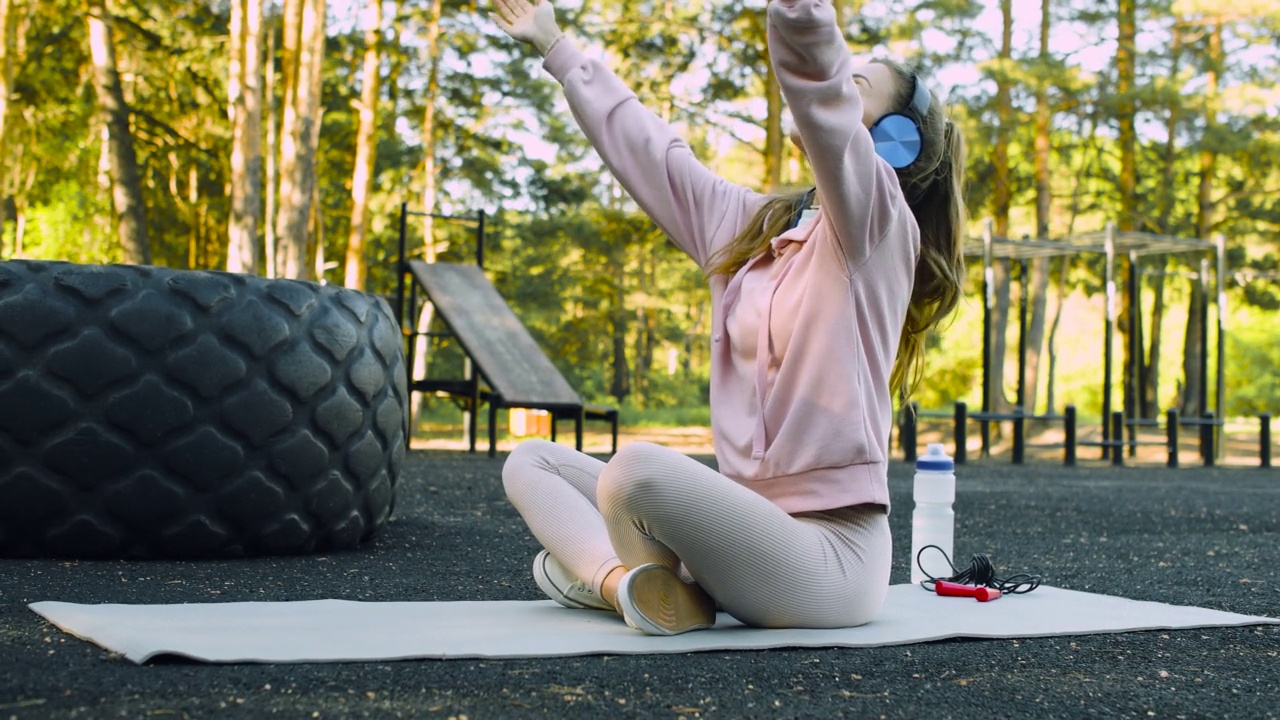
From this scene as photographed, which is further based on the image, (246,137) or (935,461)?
(246,137)

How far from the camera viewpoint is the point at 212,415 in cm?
332

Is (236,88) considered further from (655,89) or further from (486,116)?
(486,116)

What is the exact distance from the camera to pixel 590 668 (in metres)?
2.15

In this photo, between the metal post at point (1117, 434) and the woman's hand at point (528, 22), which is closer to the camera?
the woman's hand at point (528, 22)

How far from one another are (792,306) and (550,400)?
7.51 metres

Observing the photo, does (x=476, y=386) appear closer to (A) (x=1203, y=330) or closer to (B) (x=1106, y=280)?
(B) (x=1106, y=280)

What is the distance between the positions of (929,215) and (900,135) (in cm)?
21

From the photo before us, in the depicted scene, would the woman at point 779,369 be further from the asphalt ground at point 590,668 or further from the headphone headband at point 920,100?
the asphalt ground at point 590,668

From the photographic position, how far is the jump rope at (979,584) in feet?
10.6

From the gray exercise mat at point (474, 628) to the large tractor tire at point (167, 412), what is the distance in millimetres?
752

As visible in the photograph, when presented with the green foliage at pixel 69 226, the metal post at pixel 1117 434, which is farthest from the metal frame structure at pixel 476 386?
the green foliage at pixel 69 226

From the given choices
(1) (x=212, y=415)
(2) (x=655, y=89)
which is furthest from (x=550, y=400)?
(2) (x=655, y=89)

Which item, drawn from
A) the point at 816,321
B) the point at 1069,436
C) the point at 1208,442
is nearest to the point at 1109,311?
the point at 1069,436

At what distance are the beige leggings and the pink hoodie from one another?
0.10 m
